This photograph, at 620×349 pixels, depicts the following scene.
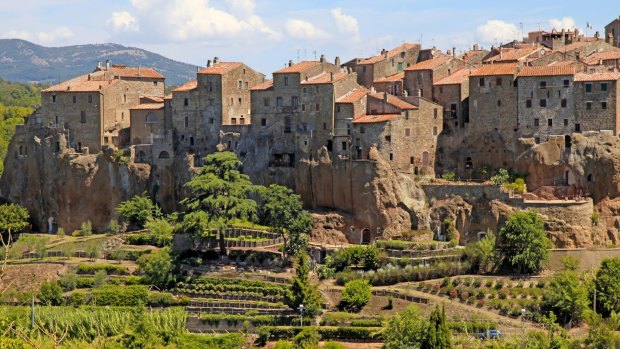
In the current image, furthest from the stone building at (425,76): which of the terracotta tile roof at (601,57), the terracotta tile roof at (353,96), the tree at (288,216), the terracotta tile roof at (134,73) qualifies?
the terracotta tile roof at (134,73)

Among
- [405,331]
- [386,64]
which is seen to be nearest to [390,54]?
[386,64]

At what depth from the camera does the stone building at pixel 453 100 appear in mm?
83250

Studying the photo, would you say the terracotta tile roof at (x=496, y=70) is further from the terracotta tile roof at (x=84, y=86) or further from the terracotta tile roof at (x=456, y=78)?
the terracotta tile roof at (x=84, y=86)

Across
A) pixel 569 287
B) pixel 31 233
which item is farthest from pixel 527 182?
pixel 31 233

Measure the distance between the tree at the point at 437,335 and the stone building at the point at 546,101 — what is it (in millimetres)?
21780

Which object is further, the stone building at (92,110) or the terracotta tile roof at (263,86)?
the stone building at (92,110)

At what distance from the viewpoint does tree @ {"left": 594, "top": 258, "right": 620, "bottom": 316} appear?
227 ft

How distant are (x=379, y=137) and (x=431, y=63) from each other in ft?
26.7

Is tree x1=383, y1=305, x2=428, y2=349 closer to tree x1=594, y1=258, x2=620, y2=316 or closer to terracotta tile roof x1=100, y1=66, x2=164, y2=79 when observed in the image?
tree x1=594, y1=258, x2=620, y2=316

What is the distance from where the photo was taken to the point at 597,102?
78312 millimetres

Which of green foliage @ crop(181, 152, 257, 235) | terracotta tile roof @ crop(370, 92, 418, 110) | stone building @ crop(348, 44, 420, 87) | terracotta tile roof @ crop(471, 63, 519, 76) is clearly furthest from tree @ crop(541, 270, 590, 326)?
stone building @ crop(348, 44, 420, 87)

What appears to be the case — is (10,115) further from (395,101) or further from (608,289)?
(608,289)

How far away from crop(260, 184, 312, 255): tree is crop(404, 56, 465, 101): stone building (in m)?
12.1

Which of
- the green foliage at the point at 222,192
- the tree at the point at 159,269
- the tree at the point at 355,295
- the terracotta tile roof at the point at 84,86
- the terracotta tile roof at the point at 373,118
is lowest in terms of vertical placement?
the tree at the point at 355,295
